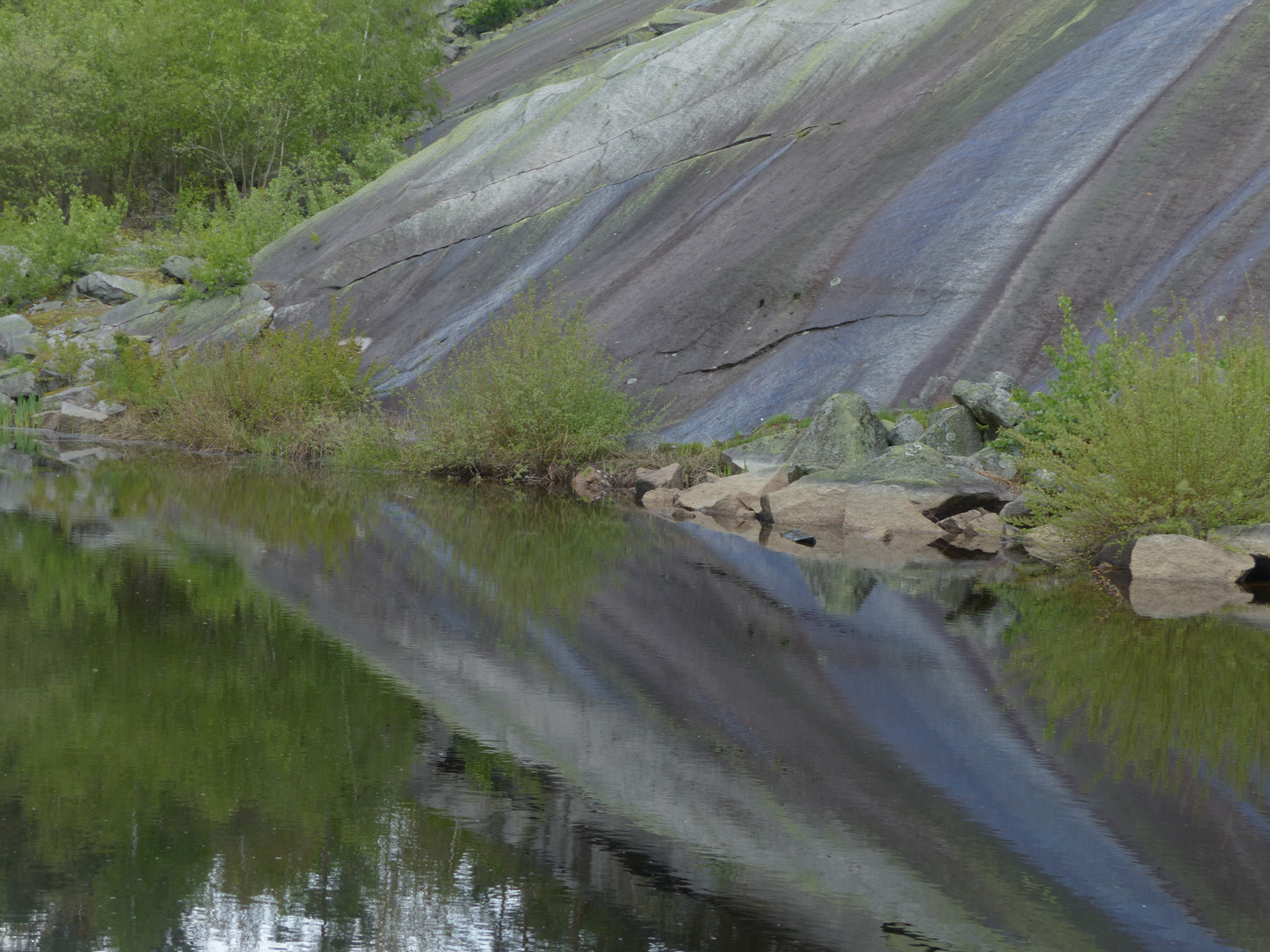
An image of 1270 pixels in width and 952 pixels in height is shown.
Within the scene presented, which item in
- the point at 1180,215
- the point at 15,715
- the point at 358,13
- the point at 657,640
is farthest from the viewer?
the point at 358,13

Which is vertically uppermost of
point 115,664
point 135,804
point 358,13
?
point 358,13

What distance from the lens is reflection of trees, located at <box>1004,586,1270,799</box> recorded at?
5.78 m

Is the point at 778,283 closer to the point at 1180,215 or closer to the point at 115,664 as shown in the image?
the point at 1180,215

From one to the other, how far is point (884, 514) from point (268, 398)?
1366 cm

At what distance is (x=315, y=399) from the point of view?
2477 centimetres

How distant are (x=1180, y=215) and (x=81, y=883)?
2065cm

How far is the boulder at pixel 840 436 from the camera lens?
1755 cm

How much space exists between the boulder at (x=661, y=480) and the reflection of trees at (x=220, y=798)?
38.7 ft

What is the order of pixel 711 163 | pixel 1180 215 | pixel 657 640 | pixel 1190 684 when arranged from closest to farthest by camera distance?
pixel 1190 684 → pixel 657 640 → pixel 1180 215 → pixel 711 163

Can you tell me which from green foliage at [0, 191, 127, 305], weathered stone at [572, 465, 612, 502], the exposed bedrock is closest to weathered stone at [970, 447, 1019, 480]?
the exposed bedrock

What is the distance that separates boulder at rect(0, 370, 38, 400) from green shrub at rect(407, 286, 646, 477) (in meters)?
12.6

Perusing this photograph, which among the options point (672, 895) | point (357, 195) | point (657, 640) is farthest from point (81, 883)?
point (357, 195)

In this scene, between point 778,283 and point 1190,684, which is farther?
point 778,283

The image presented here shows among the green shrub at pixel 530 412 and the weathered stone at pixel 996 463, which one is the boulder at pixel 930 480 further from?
the green shrub at pixel 530 412
